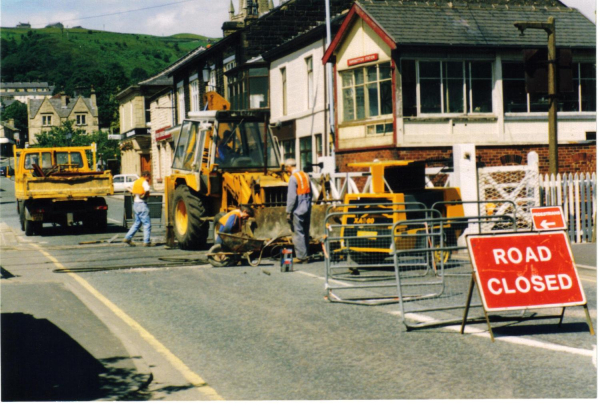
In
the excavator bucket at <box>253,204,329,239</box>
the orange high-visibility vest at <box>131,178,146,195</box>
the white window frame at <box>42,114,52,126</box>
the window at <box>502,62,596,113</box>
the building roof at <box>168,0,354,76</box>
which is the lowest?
the excavator bucket at <box>253,204,329,239</box>

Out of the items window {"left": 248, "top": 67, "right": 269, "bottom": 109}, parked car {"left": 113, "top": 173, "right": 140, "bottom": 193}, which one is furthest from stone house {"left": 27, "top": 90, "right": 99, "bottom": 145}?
window {"left": 248, "top": 67, "right": 269, "bottom": 109}

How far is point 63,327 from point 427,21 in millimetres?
19491

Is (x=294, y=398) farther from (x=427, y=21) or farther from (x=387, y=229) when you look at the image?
(x=427, y=21)

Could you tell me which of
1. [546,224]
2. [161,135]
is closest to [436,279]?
[546,224]

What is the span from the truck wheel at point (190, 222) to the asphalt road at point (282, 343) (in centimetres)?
363

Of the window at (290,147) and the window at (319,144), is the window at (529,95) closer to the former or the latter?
the window at (319,144)

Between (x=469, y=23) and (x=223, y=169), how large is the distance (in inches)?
503

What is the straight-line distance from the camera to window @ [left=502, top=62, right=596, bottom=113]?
2569 cm

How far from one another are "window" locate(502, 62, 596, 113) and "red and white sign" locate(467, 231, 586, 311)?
18.5m

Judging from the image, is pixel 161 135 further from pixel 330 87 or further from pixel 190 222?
pixel 190 222

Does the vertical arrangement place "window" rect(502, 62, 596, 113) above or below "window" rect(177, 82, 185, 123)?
below

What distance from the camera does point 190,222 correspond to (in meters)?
16.7

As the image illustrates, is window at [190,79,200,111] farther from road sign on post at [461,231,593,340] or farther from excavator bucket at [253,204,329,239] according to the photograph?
road sign on post at [461,231,593,340]

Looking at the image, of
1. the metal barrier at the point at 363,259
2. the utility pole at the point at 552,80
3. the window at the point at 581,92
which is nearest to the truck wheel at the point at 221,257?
the metal barrier at the point at 363,259
